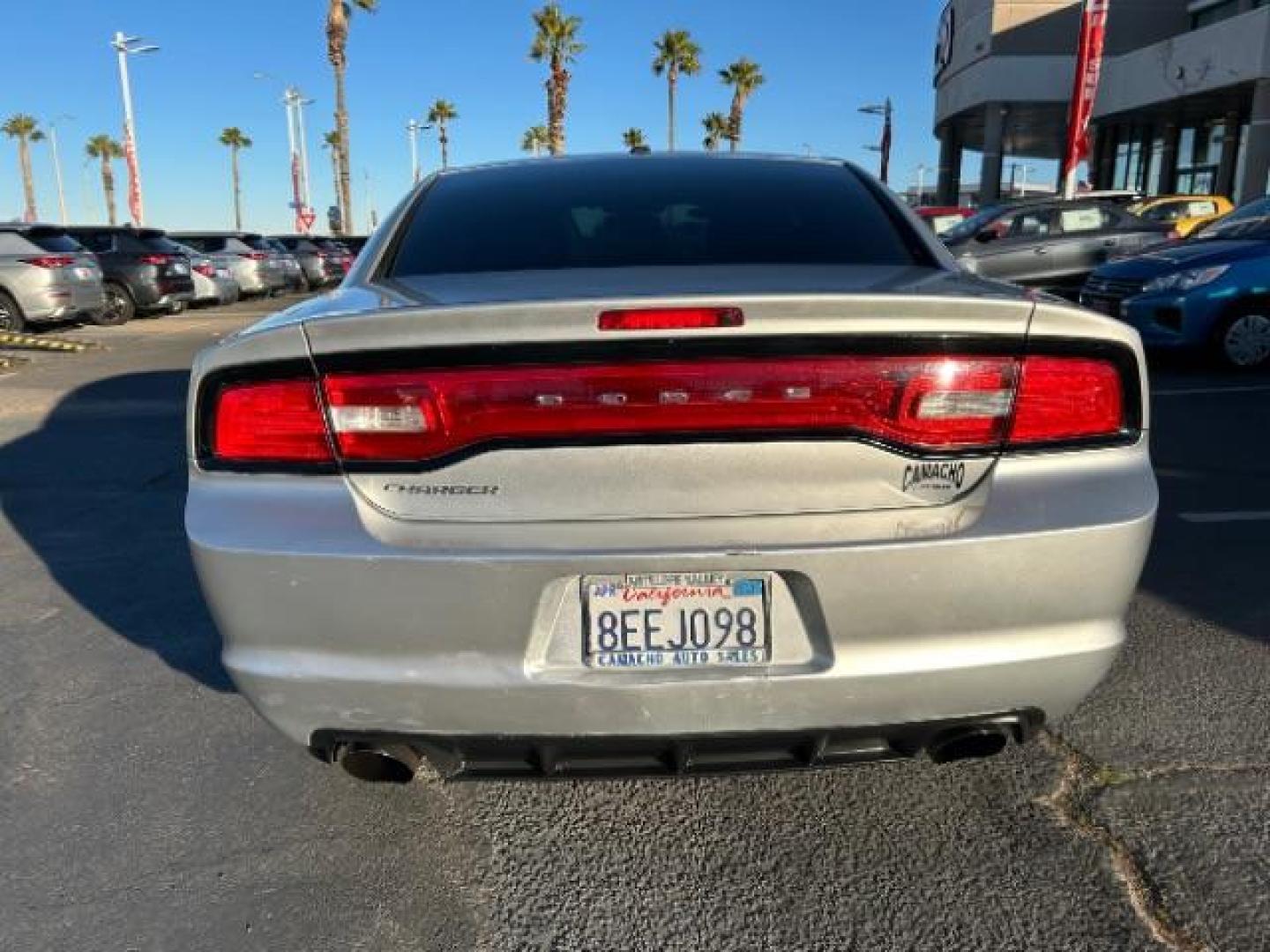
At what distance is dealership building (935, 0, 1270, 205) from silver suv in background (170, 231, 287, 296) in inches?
951

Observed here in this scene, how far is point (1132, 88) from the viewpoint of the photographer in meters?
31.9

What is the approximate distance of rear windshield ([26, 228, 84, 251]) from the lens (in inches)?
536

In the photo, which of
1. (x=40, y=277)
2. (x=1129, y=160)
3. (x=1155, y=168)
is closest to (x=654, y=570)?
(x=40, y=277)

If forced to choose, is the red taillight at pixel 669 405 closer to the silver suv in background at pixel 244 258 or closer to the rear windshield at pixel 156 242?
the rear windshield at pixel 156 242

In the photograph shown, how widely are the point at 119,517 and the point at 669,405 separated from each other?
4133mm

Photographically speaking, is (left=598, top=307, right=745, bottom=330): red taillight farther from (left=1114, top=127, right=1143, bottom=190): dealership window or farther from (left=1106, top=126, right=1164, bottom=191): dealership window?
(left=1114, top=127, right=1143, bottom=190): dealership window

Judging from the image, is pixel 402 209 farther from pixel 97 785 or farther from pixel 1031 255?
pixel 1031 255

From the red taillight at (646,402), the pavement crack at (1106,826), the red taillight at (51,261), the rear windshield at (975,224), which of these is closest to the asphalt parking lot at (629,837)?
the pavement crack at (1106,826)

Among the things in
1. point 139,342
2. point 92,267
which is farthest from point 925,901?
point 92,267

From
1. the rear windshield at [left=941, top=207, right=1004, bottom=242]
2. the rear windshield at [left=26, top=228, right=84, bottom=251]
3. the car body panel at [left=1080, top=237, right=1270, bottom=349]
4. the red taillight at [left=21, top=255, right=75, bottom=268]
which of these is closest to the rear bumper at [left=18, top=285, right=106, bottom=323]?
the red taillight at [left=21, top=255, right=75, bottom=268]

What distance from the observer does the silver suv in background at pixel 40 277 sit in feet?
43.0

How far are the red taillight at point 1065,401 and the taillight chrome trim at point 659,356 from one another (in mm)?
20

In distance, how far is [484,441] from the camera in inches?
73.6

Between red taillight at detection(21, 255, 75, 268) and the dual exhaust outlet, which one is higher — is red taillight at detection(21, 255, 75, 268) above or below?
above
